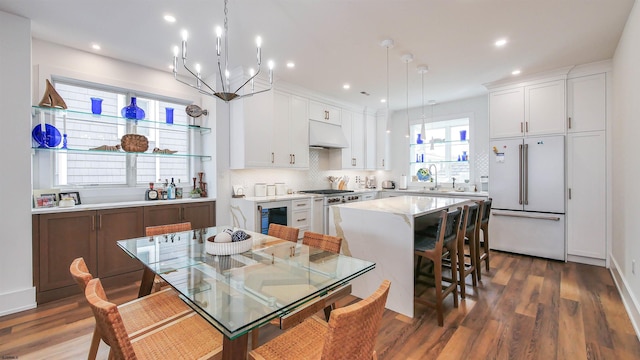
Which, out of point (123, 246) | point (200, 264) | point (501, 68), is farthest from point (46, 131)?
point (501, 68)

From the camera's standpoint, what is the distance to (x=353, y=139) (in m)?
5.90

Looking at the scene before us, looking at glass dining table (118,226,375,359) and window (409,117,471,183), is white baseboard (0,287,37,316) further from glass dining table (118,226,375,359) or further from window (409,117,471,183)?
window (409,117,471,183)

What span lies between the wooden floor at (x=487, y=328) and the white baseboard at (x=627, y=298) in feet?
0.17

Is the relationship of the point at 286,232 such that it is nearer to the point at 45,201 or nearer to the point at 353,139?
the point at 45,201

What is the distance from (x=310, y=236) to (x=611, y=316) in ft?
9.05

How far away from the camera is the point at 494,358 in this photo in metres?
1.94

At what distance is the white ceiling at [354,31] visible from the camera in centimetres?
245

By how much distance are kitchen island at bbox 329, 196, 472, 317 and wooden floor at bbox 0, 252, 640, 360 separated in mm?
245

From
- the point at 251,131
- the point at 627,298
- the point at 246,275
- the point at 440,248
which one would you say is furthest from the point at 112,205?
the point at 627,298

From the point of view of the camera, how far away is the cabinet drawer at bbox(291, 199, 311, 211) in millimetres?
4309

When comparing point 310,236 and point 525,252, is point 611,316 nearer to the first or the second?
point 525,252

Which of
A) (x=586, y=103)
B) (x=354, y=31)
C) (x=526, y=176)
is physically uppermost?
(x=354, y=31)

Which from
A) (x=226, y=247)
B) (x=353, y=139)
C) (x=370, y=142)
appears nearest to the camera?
(x=226, y=247)

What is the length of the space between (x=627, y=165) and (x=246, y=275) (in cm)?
362
